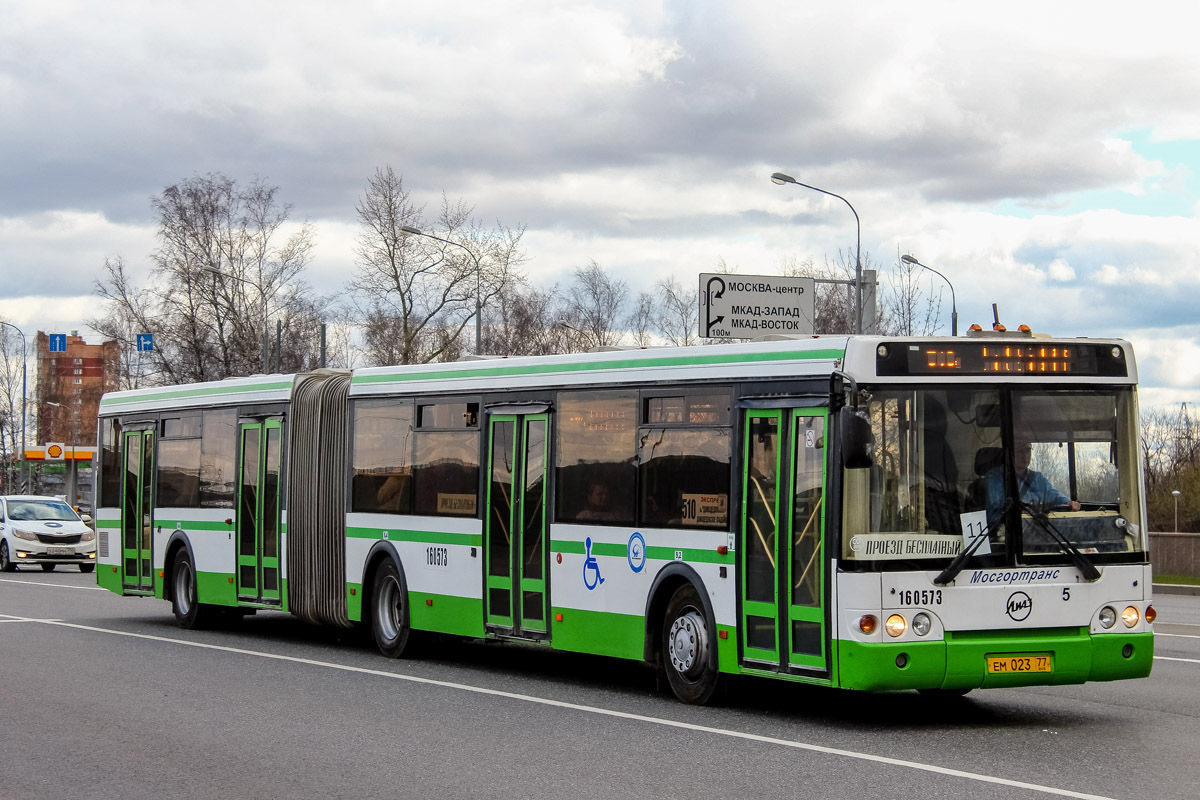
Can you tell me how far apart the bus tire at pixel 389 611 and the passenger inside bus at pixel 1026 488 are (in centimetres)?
704

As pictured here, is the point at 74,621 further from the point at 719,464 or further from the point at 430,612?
the point at 719,464

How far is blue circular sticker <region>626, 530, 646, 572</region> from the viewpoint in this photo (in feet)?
42.5

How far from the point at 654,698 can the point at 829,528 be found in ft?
8.85

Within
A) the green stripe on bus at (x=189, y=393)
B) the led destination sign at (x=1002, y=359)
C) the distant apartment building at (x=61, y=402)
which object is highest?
the distant apartment building at (x=61, y=402)

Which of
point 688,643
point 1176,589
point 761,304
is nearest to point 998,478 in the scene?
point 688,643

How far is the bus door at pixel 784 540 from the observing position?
1113 cm

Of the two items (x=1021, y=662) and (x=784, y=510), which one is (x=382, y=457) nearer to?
(x=784, y=510)

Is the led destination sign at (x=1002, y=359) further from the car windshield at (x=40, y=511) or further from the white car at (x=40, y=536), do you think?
the car windshield at (x=40, y=511)

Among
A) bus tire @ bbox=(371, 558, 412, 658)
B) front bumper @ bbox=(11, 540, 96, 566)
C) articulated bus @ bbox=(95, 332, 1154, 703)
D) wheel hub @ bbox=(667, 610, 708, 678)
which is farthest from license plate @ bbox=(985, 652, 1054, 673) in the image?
front bumper @ bbox=(11, 540, 96, 566)

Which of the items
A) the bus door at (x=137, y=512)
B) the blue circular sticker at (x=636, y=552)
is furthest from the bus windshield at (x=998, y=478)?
the bus door at (x=137, y=512)

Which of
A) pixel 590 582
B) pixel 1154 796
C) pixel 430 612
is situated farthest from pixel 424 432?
pixel 1154 796

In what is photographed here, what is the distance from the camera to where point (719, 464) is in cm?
1223

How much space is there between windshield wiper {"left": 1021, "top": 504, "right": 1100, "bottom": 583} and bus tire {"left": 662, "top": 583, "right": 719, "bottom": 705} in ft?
8.17

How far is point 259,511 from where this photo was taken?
→ 18.9 m
